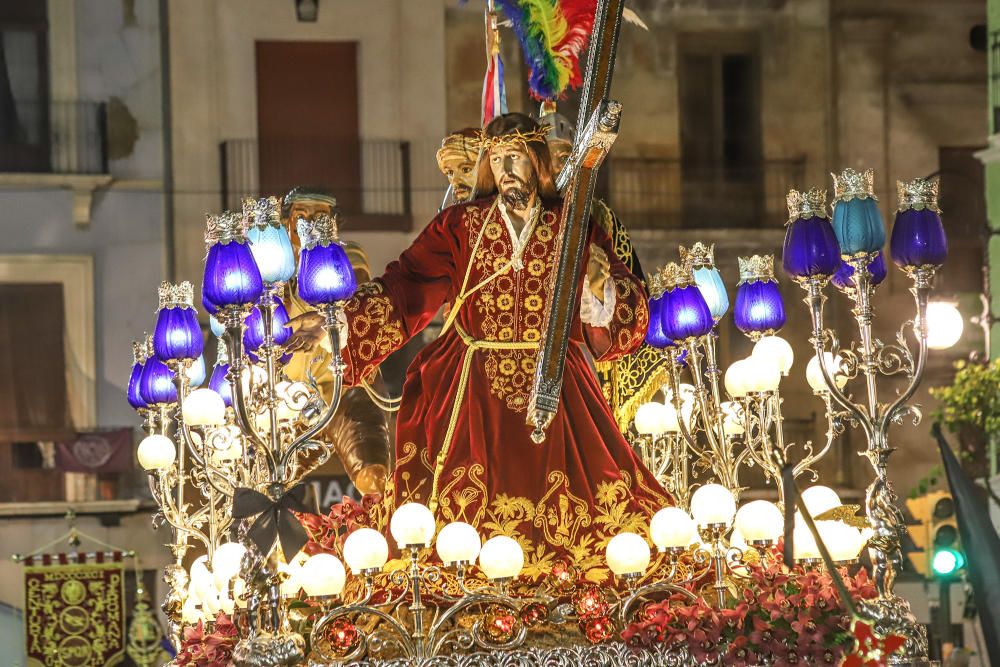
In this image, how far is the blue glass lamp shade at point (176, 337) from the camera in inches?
254

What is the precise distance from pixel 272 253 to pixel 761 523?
71.1 inches

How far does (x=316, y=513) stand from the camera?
6562mm

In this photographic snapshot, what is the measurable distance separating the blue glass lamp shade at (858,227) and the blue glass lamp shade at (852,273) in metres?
0.10

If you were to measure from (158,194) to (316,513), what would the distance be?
32.9 ft

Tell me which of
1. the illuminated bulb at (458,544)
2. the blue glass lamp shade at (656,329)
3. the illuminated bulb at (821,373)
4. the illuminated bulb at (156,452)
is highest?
the blue glass lamp shade at (656,329)

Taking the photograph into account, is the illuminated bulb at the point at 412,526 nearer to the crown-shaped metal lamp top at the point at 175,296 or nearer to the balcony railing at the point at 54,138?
the crown-shaped metal lamp top at the point at 175,296

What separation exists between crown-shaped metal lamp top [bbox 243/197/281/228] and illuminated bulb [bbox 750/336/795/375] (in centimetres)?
190

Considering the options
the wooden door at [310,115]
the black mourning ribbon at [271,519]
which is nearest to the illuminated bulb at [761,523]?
the black mourning ribbon at [271,519]

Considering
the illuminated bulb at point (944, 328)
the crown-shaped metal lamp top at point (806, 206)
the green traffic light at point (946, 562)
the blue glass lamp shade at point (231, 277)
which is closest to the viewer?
the blue glass lamp shade at point (231, 277)

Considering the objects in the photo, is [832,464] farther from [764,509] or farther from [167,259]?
[764,509]

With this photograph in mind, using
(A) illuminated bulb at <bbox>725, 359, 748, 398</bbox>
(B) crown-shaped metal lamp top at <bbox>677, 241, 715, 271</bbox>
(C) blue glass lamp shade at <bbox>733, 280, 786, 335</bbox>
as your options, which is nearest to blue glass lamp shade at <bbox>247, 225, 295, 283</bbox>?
(B) crown-shaped metal lamp top at <bbox>677, 241, 715, 271</bbox>

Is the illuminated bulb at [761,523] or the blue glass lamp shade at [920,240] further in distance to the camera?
the blue glass lamp shade at [920,240]

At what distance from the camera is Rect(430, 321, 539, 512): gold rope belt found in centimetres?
621

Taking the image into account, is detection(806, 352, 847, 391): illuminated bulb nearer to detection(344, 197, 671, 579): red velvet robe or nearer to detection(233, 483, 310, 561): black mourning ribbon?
detection(344, 197, 671, 579): red velvet robe
